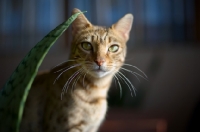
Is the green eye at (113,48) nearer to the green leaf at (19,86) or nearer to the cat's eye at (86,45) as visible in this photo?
the cat's eye at (86,45)

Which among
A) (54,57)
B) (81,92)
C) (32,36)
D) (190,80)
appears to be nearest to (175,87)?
(190,80)

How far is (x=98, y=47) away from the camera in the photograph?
33.6 inches

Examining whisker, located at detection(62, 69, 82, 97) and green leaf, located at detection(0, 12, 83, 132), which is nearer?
green leaf, located at detection(0, 12, 83, 132)

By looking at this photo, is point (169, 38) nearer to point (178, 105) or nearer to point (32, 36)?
point (178, 105)

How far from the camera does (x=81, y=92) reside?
2.78 feet

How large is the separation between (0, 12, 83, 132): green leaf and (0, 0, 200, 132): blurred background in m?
1.55

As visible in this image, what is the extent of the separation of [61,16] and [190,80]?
113cm

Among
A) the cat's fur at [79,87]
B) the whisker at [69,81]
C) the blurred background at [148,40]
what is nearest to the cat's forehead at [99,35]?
the cat's fur at [79,87]

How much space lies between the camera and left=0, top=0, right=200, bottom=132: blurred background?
2.11 meters

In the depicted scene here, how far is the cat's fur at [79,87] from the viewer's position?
79 centimetres

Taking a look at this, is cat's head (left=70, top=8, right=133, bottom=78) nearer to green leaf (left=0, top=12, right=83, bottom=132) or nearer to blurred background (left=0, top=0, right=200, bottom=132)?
green leaf (left=0, top=12, right=83, bottom=132)

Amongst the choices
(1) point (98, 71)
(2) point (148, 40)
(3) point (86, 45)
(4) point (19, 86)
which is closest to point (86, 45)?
(3) point (86, 45)

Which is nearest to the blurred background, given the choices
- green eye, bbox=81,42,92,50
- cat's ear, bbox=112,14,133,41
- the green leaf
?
cat's ear, bbox=112,14,133,41

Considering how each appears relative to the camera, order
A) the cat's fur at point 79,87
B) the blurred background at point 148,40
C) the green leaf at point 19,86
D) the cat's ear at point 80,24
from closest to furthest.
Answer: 1. the green leaf at point 19,86
2. the cat's fur at point 79,87
3. the cat's ear at point 80,24
4. the blurred background at point 148,40
